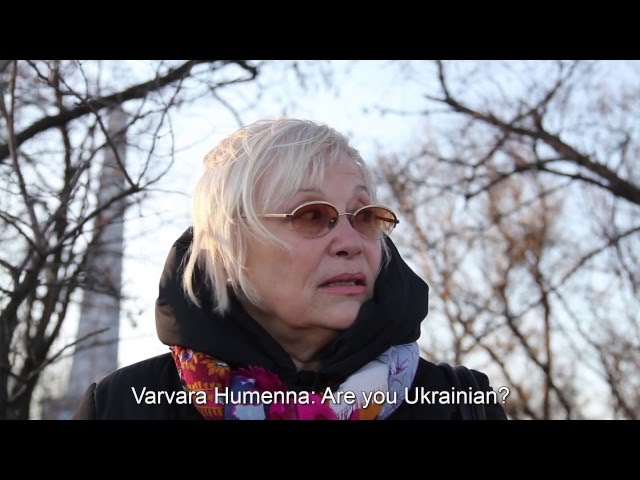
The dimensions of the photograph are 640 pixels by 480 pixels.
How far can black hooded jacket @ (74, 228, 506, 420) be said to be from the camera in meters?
2.20

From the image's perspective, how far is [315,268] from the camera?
88.7 inches

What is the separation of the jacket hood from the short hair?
2.0 inches

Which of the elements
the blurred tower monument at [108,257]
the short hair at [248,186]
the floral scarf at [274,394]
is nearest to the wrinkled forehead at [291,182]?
the short hair at [248,186]

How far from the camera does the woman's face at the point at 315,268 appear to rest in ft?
7.36

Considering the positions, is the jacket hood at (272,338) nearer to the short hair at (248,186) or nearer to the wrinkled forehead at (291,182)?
the short hair at (248,186)

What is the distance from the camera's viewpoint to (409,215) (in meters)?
11.3

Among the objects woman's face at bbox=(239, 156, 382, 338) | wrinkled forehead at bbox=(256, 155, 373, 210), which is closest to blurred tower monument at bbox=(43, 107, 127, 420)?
woman's face at bbox=(239, 156, 382, 338)

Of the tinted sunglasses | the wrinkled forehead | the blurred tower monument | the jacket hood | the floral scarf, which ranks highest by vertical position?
the blurred tower monument

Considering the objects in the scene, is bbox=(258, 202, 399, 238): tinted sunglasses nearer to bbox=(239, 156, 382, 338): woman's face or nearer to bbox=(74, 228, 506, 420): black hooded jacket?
bbox=(239, 156, 382, 338): woman's face

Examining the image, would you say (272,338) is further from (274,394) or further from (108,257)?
(108,257)

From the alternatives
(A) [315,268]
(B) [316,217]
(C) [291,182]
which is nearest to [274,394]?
(A) [315,268]

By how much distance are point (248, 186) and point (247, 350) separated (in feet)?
1.67

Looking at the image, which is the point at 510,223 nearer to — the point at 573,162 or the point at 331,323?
the point at 573,162
